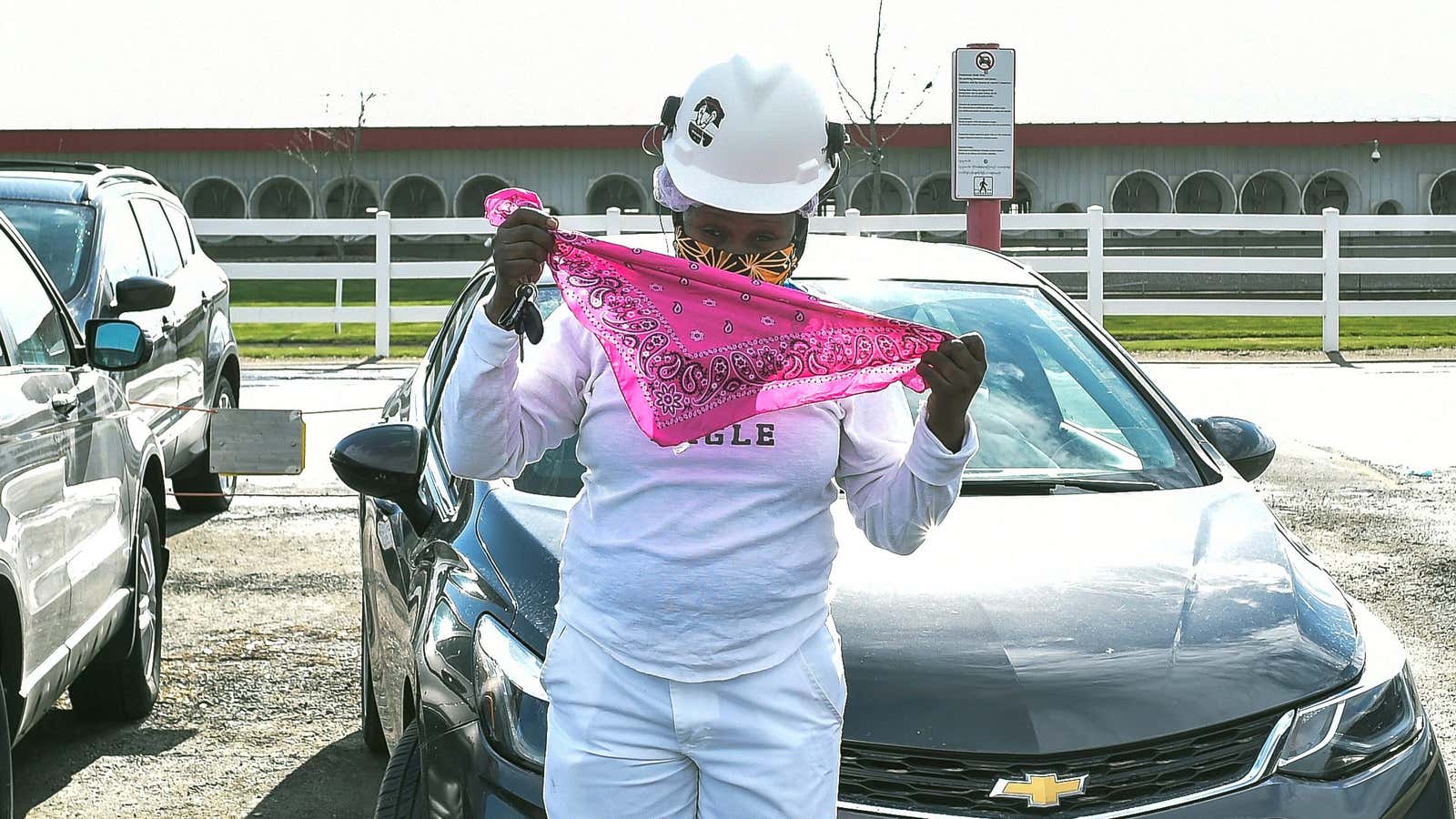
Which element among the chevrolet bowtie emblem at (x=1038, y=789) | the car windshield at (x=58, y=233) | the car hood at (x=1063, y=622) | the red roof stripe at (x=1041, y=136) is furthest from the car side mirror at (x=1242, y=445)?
the red roof stripe at (x=1041, y=136)

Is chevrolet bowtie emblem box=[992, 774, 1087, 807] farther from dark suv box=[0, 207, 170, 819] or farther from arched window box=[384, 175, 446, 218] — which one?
arched window box=[384, 175, 446, 218]

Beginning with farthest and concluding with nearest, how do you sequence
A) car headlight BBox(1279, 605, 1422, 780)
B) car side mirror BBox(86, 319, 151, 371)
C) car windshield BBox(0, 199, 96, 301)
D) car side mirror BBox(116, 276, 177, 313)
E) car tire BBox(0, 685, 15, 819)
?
1. car windshield BBox(0, 199, 96, 301)
2. car side mirror BBox(116, 276, 177, 313)
3. car side mirror BBox(86, 319, 151, 371)
4. car tire BBox(0, 685, 15, 819)
5. car headlight BBox(1279, 605, 1422, 780)

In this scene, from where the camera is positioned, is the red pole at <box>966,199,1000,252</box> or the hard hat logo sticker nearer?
the hard hat logo sticker

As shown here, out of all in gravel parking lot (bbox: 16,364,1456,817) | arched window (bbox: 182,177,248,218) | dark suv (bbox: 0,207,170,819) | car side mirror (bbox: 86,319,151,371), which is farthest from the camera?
arched window (bbox: 182,177,248,218)

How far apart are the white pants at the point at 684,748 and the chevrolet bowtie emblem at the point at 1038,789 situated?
590 mm

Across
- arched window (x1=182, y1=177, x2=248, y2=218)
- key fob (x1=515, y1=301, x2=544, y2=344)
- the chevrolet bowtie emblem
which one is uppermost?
arched window (x1=182, y1=177, x2=248, y2=218)

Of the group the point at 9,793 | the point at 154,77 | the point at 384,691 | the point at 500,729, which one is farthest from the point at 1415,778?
the point at 154,77

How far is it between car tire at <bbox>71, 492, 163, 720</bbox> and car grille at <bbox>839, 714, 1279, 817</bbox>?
10.5 feet

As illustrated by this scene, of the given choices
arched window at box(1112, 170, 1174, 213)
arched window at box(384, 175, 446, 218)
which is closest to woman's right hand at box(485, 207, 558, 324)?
arched window at box(1112, 170, 1174, 213)

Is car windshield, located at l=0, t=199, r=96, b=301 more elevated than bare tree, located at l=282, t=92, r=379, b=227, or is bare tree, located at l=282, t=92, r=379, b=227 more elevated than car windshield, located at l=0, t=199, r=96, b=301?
bare tree, located at l=282, t=92, r=379, b=227

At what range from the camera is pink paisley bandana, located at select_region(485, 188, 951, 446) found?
2.43 meters

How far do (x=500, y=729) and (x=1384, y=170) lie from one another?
33.7 meters

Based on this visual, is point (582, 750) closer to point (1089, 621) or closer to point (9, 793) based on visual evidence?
point (1089, 621)

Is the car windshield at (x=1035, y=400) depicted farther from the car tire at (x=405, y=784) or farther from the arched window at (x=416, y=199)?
the arched window at (x=416, y=199)
